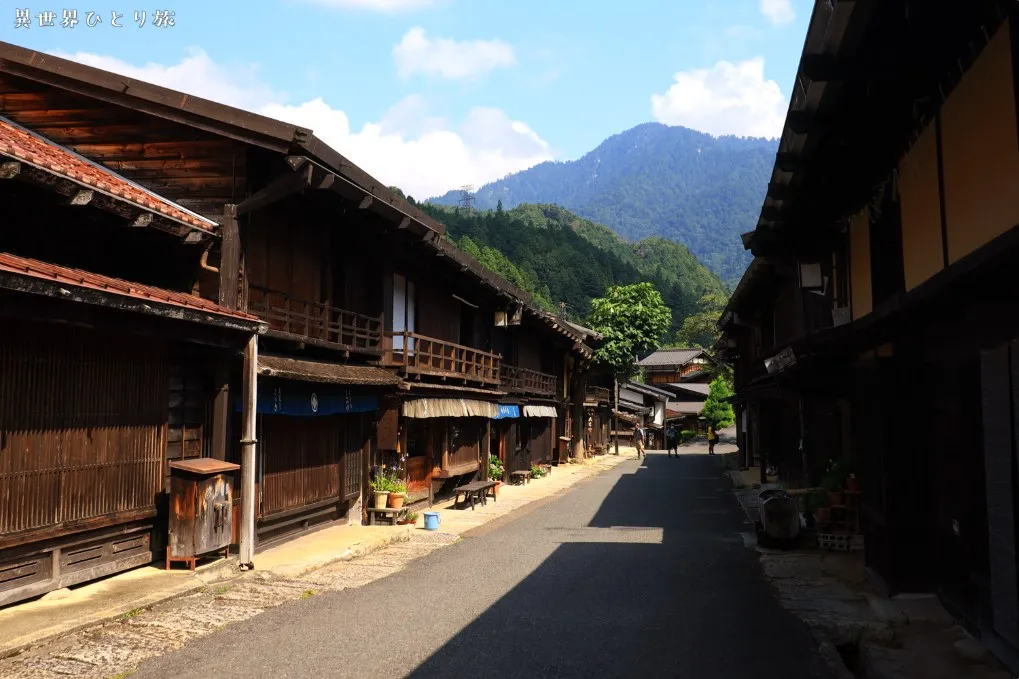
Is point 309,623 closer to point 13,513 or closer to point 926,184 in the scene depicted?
point 13,513

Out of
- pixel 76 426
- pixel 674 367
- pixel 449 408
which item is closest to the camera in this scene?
pixel 76 426

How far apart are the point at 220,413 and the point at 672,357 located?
74932 millimetres

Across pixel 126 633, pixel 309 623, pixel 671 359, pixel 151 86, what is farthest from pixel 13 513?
pixel 671 359

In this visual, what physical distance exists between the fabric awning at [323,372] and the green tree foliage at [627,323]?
29452 mm

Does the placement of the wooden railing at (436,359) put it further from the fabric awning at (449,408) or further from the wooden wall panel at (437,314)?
the fabric awning at (449,408)

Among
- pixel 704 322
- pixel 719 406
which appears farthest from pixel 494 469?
pixel 704 322

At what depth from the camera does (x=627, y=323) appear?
45000 mm

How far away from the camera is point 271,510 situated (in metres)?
13.0

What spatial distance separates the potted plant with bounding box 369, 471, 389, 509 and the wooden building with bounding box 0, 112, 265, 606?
17.7 ft

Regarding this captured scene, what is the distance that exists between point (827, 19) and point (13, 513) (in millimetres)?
8828

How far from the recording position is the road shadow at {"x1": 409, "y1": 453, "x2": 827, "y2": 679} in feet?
22.8

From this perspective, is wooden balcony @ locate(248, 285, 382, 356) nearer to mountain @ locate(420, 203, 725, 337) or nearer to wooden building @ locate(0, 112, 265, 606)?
wooden building @ locate(0, 112, 265, 606)

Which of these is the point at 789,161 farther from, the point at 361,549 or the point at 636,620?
the point at 361,549

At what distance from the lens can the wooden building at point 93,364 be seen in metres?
8.45
